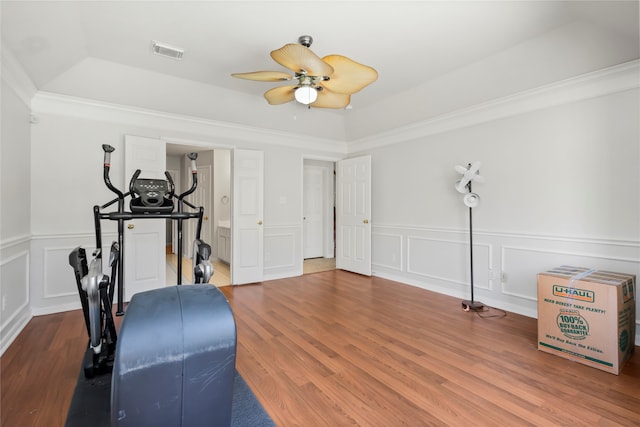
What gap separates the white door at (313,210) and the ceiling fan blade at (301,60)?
15.7 feet

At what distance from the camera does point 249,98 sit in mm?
4305

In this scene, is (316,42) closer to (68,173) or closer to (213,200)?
(68,173)

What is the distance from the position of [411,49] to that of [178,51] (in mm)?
2389

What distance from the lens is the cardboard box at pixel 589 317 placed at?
2266 millimetres

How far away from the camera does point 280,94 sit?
9.73 feet

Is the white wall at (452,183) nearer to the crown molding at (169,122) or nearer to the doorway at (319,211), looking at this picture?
the crown molding at (169,122)

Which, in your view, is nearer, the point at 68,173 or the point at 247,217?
the point at 68,173

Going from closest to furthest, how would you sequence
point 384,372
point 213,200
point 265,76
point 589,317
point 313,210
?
point 384,372 < point 589,317 < point 265,76 < point 213,200 < point 313,210

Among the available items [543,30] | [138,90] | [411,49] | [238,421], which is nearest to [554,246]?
[543,30]

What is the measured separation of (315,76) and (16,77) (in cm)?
279

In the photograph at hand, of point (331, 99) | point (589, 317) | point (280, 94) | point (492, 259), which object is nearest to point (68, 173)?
point (280, 94)

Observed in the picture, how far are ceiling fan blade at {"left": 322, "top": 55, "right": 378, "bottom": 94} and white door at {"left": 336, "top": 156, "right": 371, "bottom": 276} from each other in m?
2.66

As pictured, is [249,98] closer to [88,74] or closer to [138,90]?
[138,90]

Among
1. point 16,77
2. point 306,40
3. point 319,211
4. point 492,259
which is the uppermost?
point 306,40
